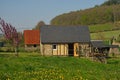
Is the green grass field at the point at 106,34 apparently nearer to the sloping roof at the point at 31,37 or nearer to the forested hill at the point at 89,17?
the forested hill at the point at 89,17

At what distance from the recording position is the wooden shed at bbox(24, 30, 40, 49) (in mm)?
72125

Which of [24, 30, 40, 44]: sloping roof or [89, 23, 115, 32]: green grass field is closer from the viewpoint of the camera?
[24, 30, 40, 44]: sloping roof

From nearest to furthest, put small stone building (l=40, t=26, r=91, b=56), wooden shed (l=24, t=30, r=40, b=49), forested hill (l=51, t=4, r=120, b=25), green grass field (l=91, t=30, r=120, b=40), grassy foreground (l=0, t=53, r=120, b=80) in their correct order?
grassy foreground (l=0, t=53, r=120, b=80)
small stone building (l=40, t=26, r=91, b=56)
wooden shed (l=24, t=30, r=40, b=49)
green grass field (l=91, t=30, r=120, b=40)
forested hill (l=51, t=4, r=120, b=25)

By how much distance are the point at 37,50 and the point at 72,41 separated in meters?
15.8

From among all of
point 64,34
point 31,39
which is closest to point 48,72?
point 64,34

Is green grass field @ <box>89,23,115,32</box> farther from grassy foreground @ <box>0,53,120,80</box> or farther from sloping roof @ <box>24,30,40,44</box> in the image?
grassy foreground @ <box>0,53,120,80</box>

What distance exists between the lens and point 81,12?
115m

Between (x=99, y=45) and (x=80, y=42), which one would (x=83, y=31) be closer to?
(x=80, y=42)

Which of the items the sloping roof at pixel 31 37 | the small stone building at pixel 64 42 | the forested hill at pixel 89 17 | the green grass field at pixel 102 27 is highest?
the forested hill at pixel 89 17

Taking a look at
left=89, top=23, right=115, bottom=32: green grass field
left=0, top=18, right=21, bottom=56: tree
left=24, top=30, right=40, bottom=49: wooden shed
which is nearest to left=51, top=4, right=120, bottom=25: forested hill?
left=89, top=23, right=115, bottom=32: green grass field

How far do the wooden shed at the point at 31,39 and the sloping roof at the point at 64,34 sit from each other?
16.6m

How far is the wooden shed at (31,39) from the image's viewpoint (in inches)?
2840

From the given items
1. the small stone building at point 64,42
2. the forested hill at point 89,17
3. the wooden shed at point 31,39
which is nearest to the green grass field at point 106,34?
the forested hill at point 89,17

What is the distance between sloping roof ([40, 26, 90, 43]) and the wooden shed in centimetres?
1656
